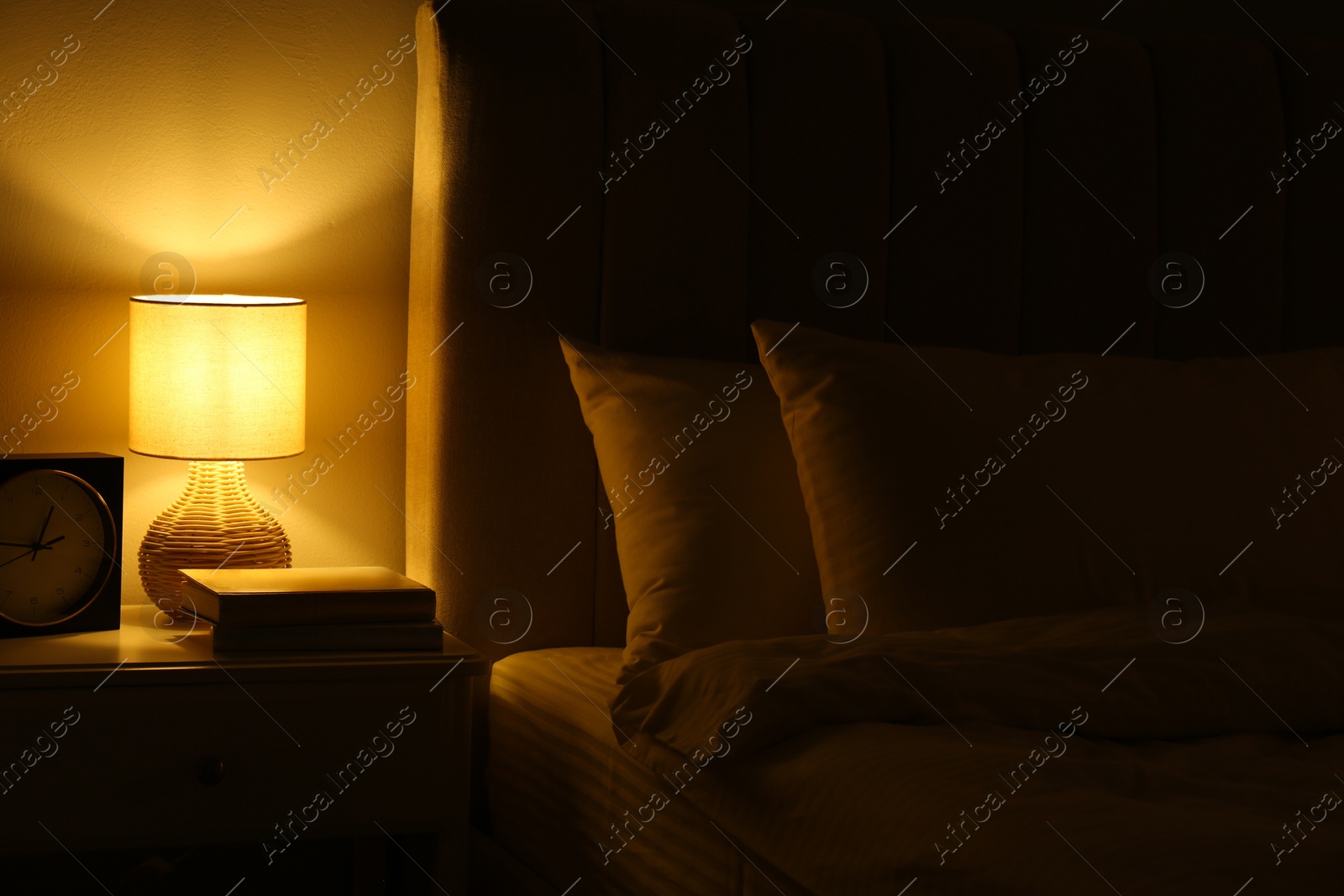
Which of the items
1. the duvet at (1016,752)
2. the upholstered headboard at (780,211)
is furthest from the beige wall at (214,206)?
the duvet at (1016,752)

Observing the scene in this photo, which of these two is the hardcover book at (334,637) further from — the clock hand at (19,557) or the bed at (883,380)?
the clock hand at (19,557)

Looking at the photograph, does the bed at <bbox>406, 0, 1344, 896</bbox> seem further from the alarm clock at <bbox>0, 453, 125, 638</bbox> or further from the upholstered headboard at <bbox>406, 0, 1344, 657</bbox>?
the alarm clock at <bbox>0, 453, 125, 638</bbox>

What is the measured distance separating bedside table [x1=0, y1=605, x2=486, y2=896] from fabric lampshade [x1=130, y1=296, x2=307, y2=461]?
277mm

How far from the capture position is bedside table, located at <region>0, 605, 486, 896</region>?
1346mm

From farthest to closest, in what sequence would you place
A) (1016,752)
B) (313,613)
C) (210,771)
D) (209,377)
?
(209,377), (313,613), (210,771), (1016,752)

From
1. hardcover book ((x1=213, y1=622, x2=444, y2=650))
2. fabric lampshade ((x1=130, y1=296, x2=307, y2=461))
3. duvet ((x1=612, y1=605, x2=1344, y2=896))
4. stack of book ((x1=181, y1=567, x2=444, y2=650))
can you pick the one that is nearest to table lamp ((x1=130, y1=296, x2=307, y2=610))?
fabric lampshade ((x1=130, y1=296, x2=307, y2=461))

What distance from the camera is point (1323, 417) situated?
1.67m

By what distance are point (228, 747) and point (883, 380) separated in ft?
2.92

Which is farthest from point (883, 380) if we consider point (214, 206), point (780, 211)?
point (214, 206)

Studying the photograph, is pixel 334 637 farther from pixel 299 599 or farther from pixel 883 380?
pixel 883 380

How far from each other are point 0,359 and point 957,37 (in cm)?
152

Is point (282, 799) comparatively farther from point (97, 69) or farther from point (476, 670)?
point (97, 69)

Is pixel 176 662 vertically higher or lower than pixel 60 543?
lower

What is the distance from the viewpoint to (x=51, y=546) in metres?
1.56
